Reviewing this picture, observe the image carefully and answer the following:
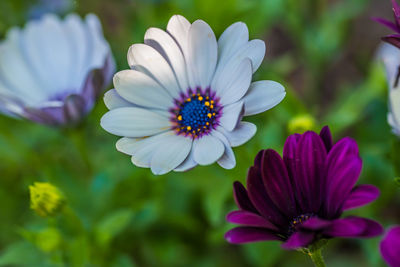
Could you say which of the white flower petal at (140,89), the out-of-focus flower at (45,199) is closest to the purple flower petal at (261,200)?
the white flower petal at (140,89)

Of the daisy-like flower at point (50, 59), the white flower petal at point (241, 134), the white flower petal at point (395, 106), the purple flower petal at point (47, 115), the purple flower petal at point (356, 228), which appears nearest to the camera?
the purple flower petal at point (356, 228)

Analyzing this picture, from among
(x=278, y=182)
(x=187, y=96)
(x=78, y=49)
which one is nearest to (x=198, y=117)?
(x=187, y=96)

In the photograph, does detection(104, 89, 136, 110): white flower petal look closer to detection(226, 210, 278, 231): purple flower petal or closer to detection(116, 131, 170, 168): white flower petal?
detection(116, 131, 170, 168): white flower petal

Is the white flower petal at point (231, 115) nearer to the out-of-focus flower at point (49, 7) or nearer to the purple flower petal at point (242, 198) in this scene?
the purple flower petal at point (242, 198)

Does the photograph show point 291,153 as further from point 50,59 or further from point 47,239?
point 50,59

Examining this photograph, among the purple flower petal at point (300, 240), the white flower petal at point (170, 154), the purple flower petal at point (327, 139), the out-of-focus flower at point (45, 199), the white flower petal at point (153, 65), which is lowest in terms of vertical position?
the out-of-focus flower at point (45, 199)

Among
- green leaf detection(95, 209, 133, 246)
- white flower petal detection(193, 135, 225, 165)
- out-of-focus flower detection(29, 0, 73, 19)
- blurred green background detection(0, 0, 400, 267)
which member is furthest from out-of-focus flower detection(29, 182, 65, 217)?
out-of-focus flower detection(29, 0, 73, 19)

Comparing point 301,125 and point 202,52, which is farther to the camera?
point 301,125
